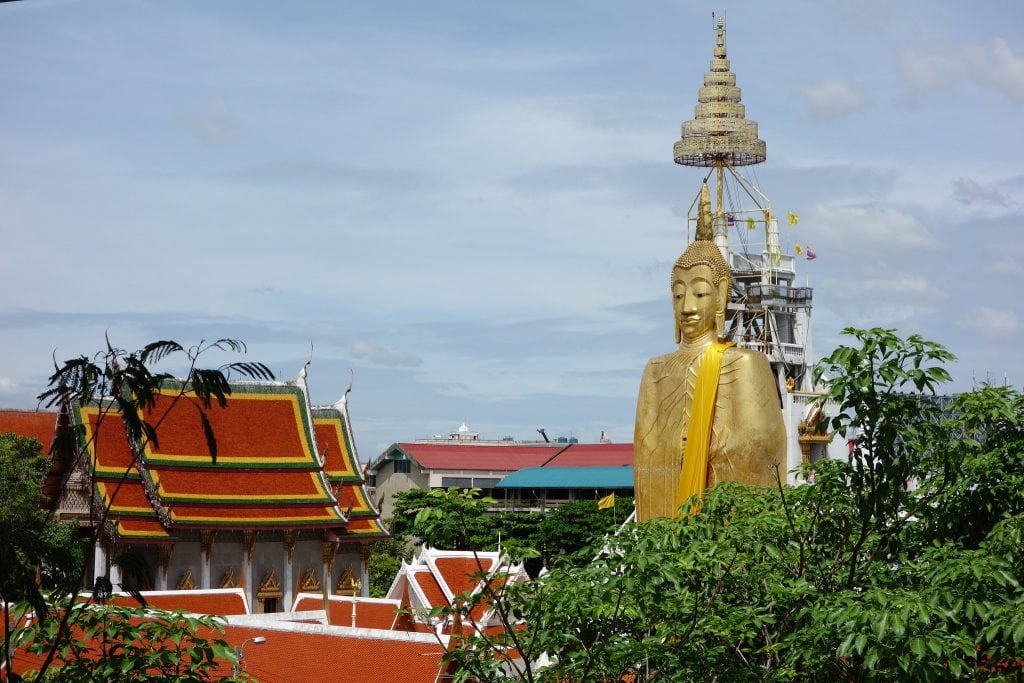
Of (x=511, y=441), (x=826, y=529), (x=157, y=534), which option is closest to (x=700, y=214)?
(x=826, y=529)

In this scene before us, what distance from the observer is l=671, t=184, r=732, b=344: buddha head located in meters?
25.9

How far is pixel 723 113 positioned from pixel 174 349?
58.5 metres

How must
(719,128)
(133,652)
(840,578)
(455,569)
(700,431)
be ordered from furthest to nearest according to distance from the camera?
1. (719,128)
2. (455,569)
3. (700,431)
4. (840,578)
5. (133,652)

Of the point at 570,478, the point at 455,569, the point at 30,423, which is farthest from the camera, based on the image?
the point at 570,478

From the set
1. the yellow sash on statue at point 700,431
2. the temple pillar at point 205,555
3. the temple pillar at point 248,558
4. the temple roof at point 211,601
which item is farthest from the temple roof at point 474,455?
the yellow sash on statue at point 700,431

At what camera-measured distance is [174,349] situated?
490 inches

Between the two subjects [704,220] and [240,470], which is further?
[240,470]

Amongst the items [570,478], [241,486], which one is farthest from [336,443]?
[570,478]

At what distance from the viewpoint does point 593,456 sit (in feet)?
302

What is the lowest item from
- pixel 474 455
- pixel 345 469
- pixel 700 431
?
pixel 700 431

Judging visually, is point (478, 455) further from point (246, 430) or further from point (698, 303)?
point (698, 303)

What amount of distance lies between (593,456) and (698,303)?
66636 mm

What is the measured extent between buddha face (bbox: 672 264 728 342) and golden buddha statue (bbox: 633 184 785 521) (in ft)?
0.06

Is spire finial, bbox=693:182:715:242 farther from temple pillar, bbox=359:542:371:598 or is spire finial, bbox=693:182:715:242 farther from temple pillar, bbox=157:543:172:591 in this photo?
temple pillar, bbox=359:542:371:598
